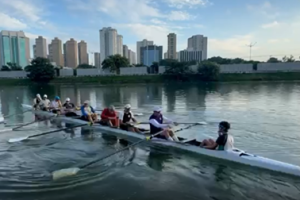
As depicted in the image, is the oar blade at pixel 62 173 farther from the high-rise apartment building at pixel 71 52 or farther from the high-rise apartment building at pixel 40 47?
the high-rise apartment building at pixel 40 47

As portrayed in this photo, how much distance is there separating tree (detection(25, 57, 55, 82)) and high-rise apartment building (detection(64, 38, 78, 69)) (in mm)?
77153

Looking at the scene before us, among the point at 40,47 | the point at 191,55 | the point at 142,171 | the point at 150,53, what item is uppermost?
the point at 40,47

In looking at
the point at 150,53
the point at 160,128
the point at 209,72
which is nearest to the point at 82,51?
the point at 150,53

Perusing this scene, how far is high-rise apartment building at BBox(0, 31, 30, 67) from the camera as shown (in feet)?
463

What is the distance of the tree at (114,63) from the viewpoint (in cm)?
9412

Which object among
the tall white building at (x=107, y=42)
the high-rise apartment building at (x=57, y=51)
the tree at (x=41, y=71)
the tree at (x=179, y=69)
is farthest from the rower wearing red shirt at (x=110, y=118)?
the high-rise apartment building at (x=57, y=51)

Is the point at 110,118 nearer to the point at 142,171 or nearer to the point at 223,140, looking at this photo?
the point at 142,171

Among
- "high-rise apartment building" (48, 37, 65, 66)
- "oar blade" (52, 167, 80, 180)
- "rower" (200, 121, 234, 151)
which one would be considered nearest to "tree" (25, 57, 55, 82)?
"high-rise apartment building" (48, 37, 65, 66)

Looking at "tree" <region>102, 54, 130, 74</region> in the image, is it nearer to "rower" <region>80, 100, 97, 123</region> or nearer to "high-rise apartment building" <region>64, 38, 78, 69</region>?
"high-rise apartment building" <region>64, 38, 78, 69</region>

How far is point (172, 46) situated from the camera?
170 m

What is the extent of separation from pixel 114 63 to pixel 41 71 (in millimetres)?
26094

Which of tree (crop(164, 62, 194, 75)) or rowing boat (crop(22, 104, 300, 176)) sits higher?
tree (crop(164, 62, 194, 75))

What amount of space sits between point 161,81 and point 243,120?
66950 mm

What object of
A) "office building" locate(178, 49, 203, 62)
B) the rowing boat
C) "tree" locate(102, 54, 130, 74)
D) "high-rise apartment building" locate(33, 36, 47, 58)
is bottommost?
the rowing boat
